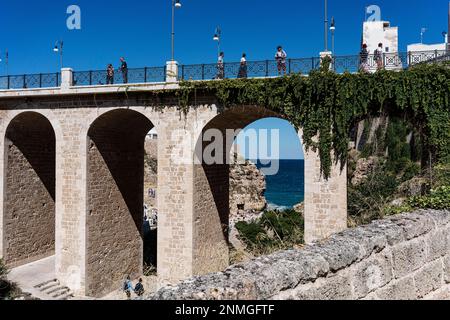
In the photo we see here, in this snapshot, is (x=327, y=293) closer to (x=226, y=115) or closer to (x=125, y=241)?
(x=226, y=115)

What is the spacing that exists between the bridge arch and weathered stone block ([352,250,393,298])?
231 inches

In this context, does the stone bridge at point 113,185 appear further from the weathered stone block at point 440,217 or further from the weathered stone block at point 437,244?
the weathered stone block at point 437,244

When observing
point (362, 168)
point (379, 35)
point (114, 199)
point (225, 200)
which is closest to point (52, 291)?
point (114, 199)

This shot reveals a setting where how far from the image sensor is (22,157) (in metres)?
16.1

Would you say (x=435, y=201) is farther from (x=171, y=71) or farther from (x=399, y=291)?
(x=171, y=71)

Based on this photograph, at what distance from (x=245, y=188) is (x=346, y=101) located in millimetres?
18737

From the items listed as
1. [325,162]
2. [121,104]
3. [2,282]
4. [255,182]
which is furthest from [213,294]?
[255,182]

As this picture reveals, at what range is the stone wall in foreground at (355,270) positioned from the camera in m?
2.61

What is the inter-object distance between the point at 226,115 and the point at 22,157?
31.3 ft

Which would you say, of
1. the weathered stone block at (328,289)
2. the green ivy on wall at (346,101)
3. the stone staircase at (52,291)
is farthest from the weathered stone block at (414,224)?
the stone staircase at (52,291)

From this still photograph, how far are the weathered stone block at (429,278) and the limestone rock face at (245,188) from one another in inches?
966

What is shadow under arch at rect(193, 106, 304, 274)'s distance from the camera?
12664mm

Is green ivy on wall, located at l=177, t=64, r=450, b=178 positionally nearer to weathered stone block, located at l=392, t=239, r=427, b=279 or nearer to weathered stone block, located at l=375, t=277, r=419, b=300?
weathered stone block, located at l=392, t=239, r=427, b=279

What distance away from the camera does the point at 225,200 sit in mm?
15133
